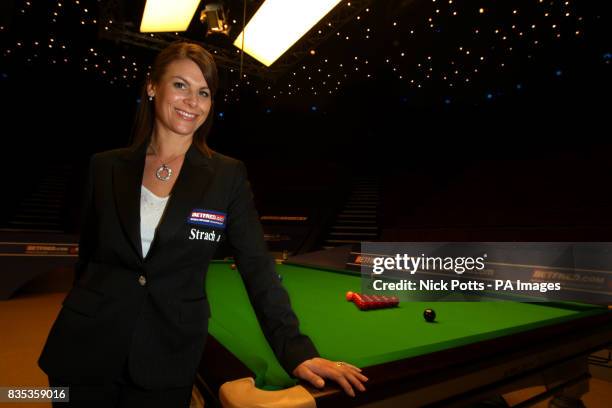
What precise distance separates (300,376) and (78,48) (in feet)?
35.7

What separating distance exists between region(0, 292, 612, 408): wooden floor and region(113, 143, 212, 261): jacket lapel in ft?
2.49

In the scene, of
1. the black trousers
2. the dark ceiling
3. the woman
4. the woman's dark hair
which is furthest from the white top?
the dark ceiling

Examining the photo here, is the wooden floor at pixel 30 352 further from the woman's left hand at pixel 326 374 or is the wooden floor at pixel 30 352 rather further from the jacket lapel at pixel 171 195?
the jacket lapel at pixel 171 195

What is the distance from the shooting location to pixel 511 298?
2.22 metres

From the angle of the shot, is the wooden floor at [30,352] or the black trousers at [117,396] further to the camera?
the wooden floor at [30,352]

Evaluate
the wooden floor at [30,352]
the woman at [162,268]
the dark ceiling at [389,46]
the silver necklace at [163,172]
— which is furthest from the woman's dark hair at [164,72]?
the dark ceiling at [389,46]

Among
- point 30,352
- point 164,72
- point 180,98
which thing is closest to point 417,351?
point 180,98

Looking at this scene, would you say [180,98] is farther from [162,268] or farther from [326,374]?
[326,374]

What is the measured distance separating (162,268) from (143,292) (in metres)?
0.08

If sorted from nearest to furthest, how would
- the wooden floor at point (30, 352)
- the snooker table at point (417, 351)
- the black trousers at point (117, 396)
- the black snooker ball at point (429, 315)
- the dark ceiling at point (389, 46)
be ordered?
→ the black trousers at point (117, 396), the snooker table at point (417, 351), the black snooker ball at point (429, 315), the wooden floor at point (30, 352), the dark ceiling at point (389, 46)

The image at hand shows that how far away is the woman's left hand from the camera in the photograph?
3.23 feet

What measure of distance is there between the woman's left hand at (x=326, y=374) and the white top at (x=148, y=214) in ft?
1.82

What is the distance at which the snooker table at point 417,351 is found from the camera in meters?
1.09

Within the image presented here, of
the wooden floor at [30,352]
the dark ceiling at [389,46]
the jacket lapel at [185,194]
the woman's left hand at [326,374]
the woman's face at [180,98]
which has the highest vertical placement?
the dark ceiling at [389,46]
